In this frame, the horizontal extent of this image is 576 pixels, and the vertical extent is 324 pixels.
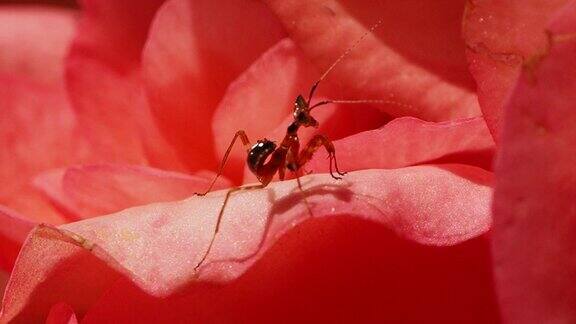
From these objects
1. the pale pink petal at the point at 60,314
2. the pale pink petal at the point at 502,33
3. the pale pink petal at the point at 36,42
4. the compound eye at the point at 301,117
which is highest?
the pale pink petal at the point at 502,33

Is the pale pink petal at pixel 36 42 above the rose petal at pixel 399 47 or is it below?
below

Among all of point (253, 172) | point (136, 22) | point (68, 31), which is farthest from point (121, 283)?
point (68, 31)

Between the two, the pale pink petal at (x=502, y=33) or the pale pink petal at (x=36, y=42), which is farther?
the pale pink petal at (x=36, y=42)

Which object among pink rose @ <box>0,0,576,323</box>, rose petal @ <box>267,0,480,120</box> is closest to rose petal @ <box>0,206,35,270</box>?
pink rose @ <box>0,0,576,323</box>

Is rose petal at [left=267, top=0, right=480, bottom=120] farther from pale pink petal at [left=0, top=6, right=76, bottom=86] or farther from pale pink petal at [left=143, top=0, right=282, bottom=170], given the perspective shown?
pale pink petal at [left=0, top=6, right=76, bottom=86]

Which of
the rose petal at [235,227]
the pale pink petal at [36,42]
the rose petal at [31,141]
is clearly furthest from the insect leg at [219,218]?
the pale pink petal at [36,42]

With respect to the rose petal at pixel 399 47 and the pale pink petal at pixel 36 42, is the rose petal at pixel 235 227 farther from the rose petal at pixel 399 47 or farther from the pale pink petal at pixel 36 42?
the pale pink petal at pixel 36 42
